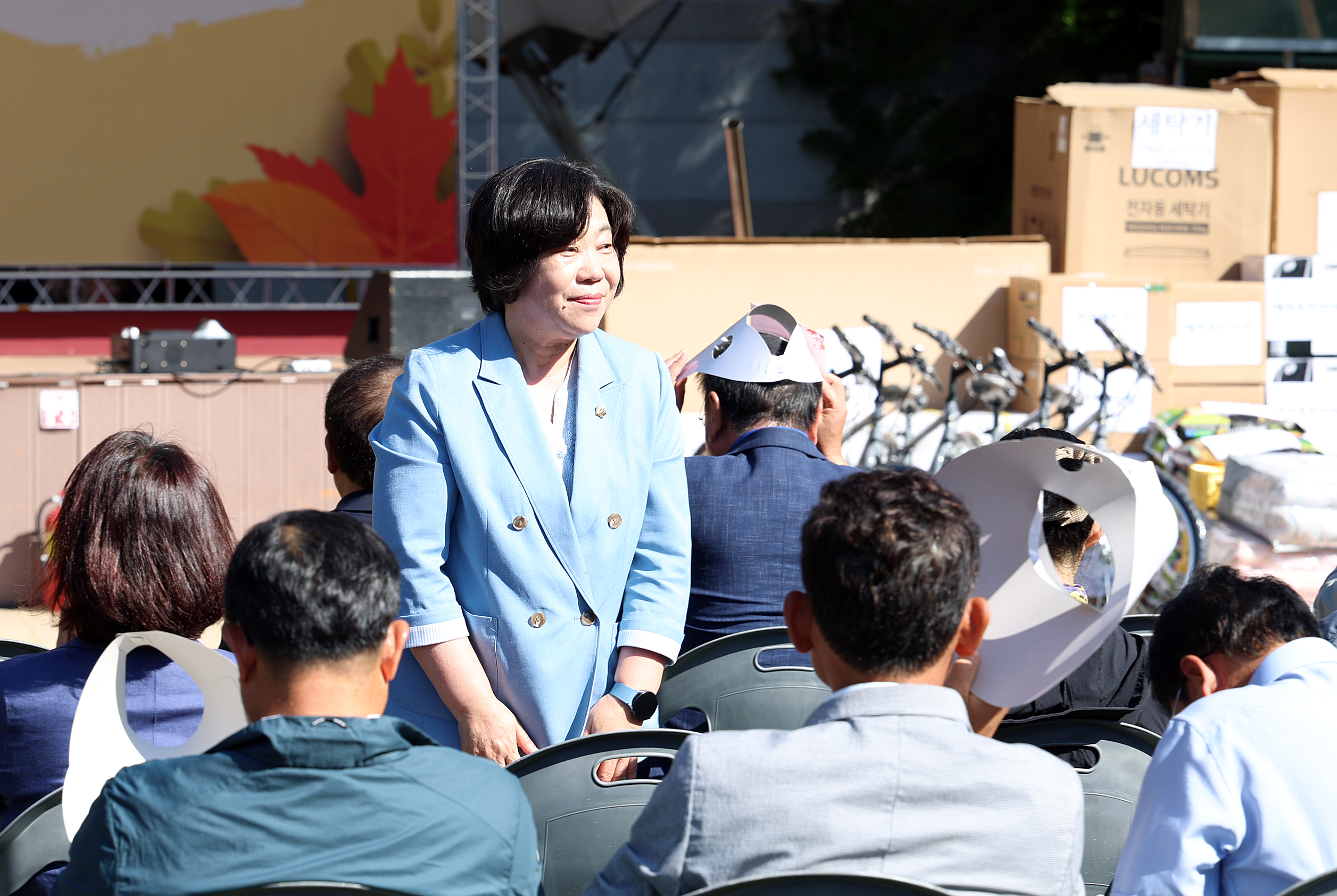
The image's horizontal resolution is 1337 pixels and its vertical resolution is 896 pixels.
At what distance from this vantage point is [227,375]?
5328 mm

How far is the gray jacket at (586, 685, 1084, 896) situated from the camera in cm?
109

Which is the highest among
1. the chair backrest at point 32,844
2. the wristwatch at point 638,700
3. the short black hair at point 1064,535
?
the short black hair at point 1064,535

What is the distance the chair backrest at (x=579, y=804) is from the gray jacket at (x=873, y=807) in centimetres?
26

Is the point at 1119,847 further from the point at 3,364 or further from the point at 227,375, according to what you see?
the point at 3,364

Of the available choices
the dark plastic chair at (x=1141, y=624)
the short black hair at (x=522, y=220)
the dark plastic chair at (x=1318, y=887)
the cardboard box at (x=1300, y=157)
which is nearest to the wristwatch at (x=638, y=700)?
the short black hair at (x=522, y=220)

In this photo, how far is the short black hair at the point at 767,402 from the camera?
2.21 metres

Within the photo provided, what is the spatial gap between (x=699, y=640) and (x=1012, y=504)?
30.9 inches

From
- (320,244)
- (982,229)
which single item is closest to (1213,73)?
(982,229)

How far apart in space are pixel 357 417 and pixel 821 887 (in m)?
1.35

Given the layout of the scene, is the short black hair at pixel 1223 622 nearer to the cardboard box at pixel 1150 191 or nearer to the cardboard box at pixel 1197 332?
the cardboard box at pixel 1197 332

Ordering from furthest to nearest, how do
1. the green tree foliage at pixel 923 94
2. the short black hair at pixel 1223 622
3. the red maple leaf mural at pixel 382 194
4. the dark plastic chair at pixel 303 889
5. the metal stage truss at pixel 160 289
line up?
the green tree foliage at pixel 923 94 < the red maple leaf mural at pixel 382 194 < the metal stage truss at pixel 160 289 < the short black hair at pixel 1223 622 < the dark plastic chair at pixel 303 889

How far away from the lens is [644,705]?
5.43ft

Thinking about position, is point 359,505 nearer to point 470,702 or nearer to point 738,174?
point 470,702

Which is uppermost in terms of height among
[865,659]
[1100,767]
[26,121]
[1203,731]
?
[26,121]
